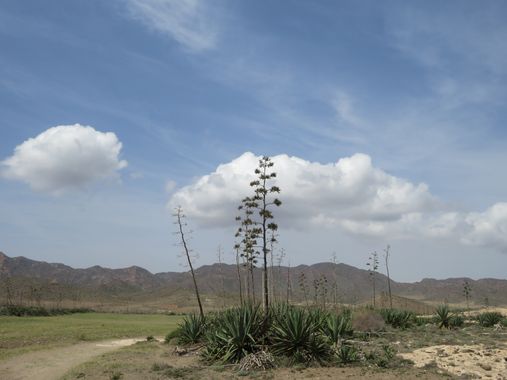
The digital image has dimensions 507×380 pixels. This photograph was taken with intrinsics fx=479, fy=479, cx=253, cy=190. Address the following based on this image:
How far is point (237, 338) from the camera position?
1452cm

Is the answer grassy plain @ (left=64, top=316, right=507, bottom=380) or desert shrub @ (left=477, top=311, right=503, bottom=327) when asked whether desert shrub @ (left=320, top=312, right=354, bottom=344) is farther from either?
desert shrub @ (left=477, top=311, right=503, bottom=327)

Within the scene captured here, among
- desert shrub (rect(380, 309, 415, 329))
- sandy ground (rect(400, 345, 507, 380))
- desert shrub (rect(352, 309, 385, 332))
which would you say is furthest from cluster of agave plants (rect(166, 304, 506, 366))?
desert shrub (rect(380, 309, 415, 329))

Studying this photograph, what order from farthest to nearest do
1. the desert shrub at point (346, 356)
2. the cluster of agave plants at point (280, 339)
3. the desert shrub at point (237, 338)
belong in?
the desert shrub at point (237, 338) → the cluster of agave plants at point (280, 339) → the desert shrub at point (346, 356)

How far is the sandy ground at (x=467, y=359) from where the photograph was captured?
12.0m

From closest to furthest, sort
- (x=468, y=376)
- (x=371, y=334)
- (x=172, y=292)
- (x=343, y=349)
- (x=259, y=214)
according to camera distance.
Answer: (x=468, y=376)
(x=343, y=349)
(x=259, y=214)
(x=371, y=334)
(x=172, y=292)

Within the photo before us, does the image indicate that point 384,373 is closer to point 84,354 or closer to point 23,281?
point 84,354

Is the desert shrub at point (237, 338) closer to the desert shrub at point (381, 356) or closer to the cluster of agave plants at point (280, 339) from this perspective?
the cluster of agave plants at point (280, 339)

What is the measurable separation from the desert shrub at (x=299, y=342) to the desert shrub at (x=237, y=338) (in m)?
0.73

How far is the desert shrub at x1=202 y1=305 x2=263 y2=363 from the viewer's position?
14.4 meters

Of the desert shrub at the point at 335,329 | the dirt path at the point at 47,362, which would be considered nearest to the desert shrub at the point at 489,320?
the desert shrub at the point at 335,329

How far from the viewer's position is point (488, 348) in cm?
1512

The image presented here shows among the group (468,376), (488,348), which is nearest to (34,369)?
(468,376)

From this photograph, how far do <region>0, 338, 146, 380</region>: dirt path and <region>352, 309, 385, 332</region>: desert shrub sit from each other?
11.0 meters

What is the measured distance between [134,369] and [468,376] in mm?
8920
